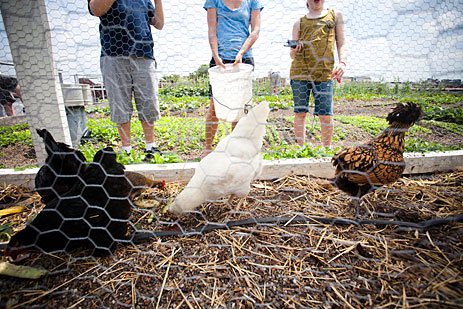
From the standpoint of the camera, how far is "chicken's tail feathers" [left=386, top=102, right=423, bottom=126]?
105cm

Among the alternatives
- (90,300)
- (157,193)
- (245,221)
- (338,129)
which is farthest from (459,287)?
(338,129)

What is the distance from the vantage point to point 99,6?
4.01 feet

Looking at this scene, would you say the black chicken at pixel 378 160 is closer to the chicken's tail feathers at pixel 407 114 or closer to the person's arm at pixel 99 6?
the chicken's tail feathers at pixel 407 114

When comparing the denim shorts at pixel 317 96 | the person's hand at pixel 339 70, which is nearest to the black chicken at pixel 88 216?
the denim shorts at pixel 317 96

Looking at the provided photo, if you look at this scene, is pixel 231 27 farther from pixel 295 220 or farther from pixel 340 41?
pixel 295 220

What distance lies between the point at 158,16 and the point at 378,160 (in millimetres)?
1650

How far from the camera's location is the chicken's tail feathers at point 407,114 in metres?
1.05

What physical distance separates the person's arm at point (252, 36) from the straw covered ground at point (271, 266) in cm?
107

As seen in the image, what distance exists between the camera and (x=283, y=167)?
134 cm

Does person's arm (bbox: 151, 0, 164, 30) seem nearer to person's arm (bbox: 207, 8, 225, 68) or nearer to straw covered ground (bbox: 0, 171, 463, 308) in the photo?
person's arm (bbox: 207, 8, 225, 68)

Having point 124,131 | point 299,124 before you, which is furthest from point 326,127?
point 124,131

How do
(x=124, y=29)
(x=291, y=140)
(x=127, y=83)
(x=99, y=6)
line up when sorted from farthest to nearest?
(x=291, y=140) → (x=127, y=83) → (x=124, y=29) → (x=99, y=6)

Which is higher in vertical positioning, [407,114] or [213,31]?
[213,31]

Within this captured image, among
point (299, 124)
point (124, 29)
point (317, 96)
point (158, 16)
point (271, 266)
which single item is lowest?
point (271, 266)
